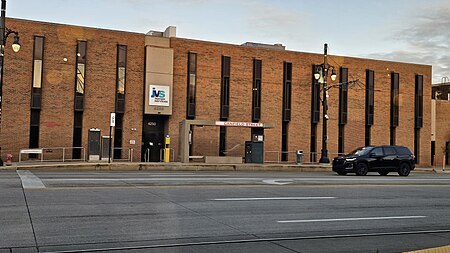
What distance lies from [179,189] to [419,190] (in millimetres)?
8816

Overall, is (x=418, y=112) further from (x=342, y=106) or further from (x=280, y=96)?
(x=280, y=96)

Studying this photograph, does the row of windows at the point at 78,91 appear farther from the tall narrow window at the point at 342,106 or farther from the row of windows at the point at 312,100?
the tall narrow window at the point at 342,106

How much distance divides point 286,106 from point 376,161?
17190 millimetres

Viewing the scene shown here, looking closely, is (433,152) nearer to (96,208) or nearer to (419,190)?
(419,190)

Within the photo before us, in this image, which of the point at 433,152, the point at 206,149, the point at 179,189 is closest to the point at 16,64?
the point at 206,149

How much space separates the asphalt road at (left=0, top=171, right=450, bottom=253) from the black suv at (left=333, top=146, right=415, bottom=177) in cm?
947

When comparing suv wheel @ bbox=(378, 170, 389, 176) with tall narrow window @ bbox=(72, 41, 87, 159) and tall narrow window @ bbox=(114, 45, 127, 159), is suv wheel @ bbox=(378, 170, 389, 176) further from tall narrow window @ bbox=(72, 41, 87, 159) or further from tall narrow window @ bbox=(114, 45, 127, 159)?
tall narrow window @ bbox=(72, 41, 87, 159)

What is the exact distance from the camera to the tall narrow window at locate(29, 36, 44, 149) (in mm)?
35531

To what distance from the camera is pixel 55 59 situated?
119 feet

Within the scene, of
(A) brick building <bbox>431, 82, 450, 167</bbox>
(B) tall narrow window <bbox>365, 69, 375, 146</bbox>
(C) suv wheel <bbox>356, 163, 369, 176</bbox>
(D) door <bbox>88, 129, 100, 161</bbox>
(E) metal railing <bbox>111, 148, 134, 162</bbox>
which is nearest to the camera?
(C) suv wheel <bbox>356, 163, 369, 176</bbox>

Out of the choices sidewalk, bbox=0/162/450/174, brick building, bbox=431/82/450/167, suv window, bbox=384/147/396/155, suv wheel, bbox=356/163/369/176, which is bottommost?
sidewalk, bbox=0/162/450/174

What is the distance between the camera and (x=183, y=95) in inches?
1575

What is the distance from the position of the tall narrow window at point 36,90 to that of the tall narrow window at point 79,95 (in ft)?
7.96

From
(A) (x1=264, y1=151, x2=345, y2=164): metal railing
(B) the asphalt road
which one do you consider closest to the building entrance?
(A) (x1=264, y1=151, x2=345, y2=164): metal railing
